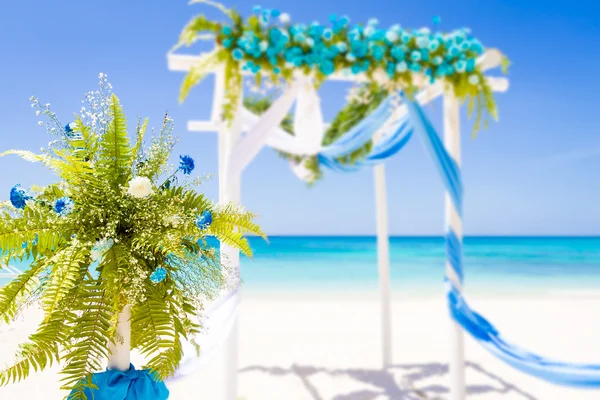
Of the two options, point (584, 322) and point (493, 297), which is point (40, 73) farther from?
point (493, 297)

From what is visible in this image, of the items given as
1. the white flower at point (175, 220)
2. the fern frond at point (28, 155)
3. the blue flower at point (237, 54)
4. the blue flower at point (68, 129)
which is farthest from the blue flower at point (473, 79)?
the fern frond at point (28, 155)

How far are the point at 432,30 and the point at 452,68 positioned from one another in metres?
0.28

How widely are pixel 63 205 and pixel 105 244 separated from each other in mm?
147

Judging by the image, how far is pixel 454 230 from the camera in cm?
301

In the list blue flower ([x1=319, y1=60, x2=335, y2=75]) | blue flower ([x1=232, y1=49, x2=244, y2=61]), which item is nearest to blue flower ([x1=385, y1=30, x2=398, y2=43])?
blue flower ([x1=319, y1=60, x2=335, y2=75])

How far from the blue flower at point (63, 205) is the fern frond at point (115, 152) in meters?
0.13

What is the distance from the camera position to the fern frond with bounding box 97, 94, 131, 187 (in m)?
1.38

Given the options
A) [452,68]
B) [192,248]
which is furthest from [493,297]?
[192,248]

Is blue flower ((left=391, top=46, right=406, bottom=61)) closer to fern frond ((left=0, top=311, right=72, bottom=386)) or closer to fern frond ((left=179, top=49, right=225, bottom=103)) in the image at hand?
fern frond ((left=179, top=49, right=225, bottom=103))

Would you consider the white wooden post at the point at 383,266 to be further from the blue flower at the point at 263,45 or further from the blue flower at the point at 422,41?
the blue flower at the point at 263,45

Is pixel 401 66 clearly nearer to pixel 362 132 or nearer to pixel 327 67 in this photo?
pixel 327 67

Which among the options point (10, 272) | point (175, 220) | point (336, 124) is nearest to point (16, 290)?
point (10, 272)

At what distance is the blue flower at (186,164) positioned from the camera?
1483 millimetres

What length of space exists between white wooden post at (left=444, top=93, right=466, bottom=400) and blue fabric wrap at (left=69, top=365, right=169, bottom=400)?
2.10 m
